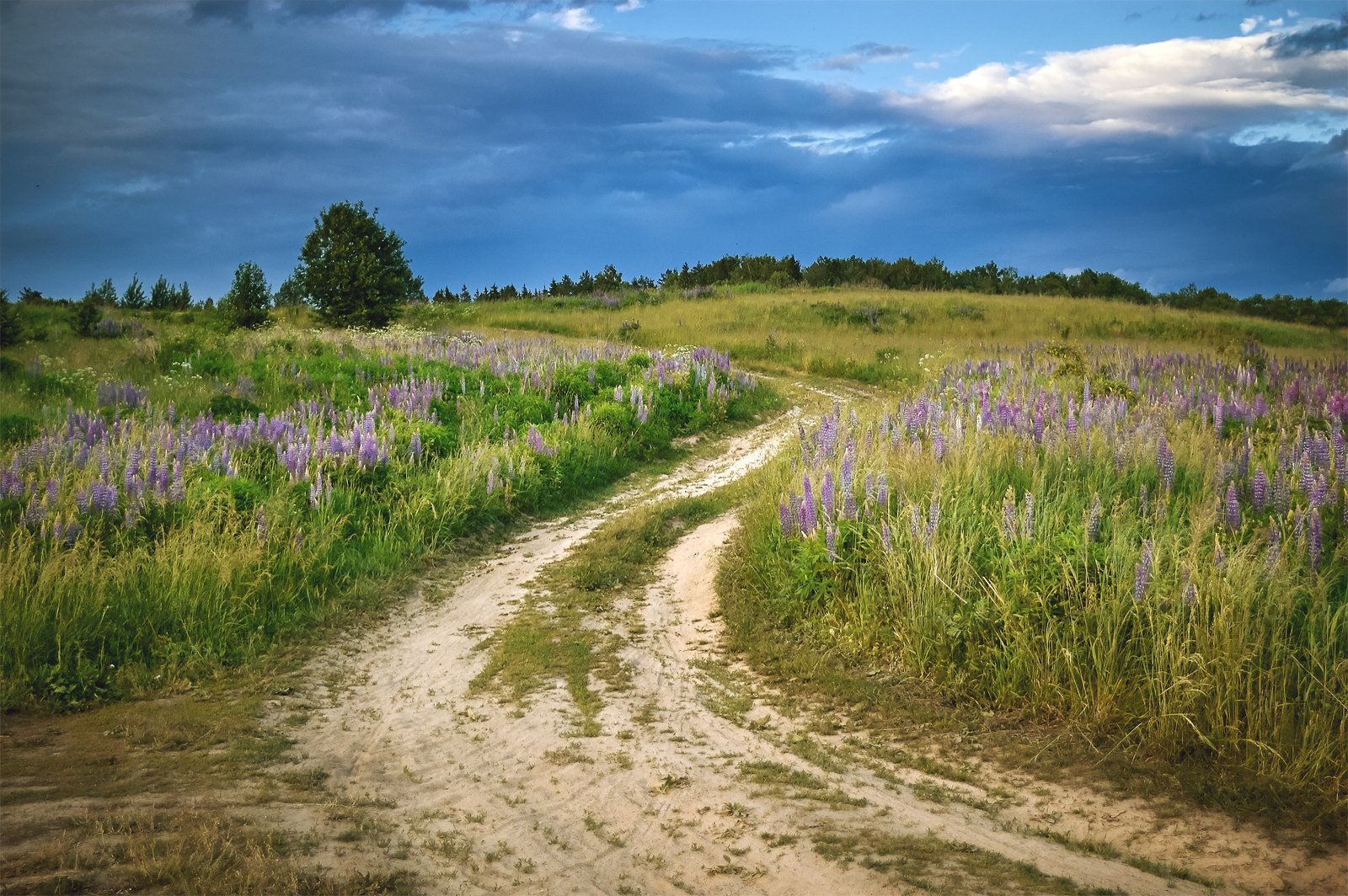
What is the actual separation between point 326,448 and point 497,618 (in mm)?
3254

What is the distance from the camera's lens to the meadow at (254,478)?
588 cm

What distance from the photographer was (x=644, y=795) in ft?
13.9

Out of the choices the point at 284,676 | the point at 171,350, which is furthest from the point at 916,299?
the point at 284,676

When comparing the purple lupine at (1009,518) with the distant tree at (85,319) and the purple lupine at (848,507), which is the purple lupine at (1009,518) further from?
the distant tree at (85,319)

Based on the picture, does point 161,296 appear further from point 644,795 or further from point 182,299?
point 644,795

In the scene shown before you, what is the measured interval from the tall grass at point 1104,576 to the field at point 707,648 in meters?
0.03

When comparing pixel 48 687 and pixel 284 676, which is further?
pixel 284 676

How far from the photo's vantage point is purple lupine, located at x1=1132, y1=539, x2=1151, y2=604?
491cm

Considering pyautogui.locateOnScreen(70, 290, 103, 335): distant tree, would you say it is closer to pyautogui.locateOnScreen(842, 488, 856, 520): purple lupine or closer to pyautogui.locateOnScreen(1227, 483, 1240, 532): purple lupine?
pyautogui.locateOnScreen(842, 488, 856, 520): purple lupine

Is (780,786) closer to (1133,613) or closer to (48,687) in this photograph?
(1133,613)

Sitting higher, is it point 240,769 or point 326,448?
point 326,448

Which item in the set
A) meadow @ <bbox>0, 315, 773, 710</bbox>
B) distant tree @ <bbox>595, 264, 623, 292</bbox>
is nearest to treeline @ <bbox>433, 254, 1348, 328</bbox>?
distant tree @ <bbox>595, 264, 623, 292</bbox>

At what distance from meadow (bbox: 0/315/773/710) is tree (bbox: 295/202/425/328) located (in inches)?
483

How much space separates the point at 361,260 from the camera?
2859cm
